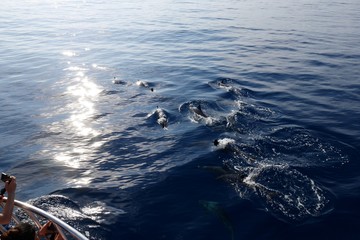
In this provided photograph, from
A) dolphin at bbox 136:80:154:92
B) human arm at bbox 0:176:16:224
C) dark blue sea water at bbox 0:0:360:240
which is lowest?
dark blue sea water at bbox 0:0:360:240

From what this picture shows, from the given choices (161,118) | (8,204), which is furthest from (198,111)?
(8,204)

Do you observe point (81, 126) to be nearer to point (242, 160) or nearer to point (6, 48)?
point (242, 160)

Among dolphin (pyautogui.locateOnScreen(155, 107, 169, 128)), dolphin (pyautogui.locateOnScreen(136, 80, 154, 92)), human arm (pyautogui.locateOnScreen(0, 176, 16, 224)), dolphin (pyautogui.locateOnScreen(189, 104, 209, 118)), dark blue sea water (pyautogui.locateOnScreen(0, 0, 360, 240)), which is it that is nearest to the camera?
human arm (pyautogui.locateOnScreen(0, 176, 16, 224))

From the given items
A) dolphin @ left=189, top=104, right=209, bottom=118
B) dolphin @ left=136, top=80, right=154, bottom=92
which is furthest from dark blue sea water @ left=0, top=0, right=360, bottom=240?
dolphin @ left=136, top=80, right=154, bottom=92

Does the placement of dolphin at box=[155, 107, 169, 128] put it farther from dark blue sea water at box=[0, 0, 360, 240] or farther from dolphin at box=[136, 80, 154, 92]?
dolphin at box=[136, 80, 154, 92]

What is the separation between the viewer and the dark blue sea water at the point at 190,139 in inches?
410

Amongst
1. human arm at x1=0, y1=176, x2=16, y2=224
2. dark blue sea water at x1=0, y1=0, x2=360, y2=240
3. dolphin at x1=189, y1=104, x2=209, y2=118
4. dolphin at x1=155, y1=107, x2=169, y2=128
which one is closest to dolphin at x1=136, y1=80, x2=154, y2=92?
dark blue sea water at x1=0, y1=0, x2=360, y2=240

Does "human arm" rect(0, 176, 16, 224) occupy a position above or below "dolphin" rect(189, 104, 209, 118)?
above

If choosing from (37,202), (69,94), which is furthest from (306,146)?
(69,94)

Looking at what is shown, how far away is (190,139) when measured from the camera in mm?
15633

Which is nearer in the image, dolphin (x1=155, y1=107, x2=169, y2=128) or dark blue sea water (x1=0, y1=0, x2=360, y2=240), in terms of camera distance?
dark blue sea water (x1=0, y1=0, x2=360, y2=240)

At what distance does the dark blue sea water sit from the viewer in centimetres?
1041

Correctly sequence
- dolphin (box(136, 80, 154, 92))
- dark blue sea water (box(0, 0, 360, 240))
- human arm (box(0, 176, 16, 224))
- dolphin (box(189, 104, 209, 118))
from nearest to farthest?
human arm (box(0, 176, 16, 224)) < dark blue sea water (box(0, 0, 360, 240)) < dolphin (box(189, 104, 209, 118)) < dolphin (box(136, 80, 154, 92))

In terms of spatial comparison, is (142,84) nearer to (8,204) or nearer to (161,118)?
(161,118)
